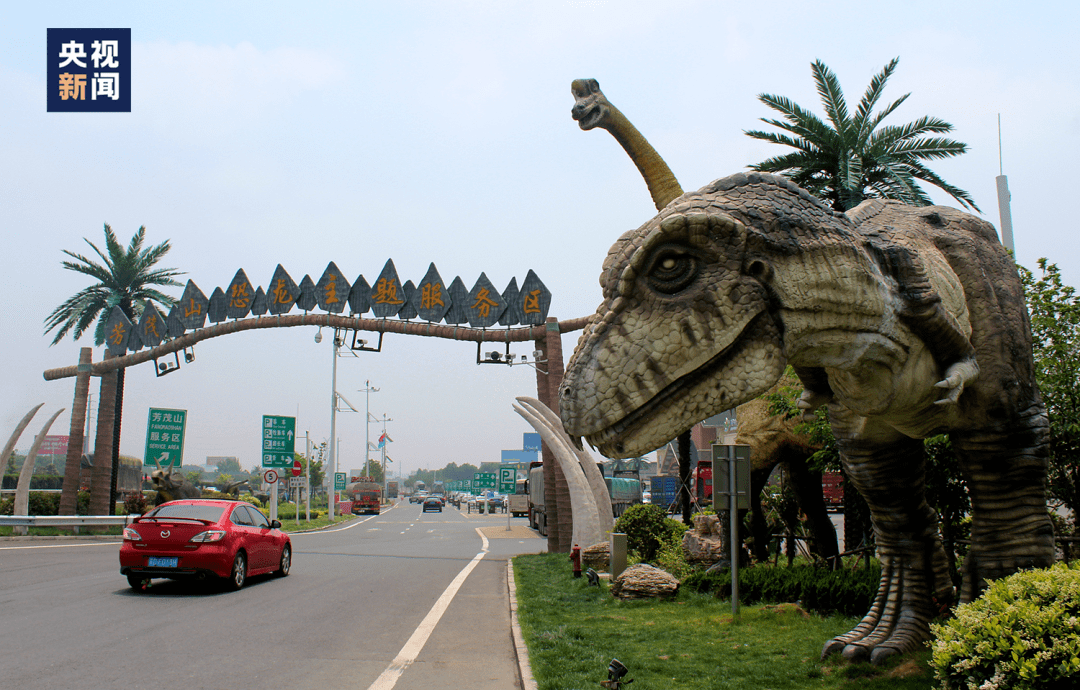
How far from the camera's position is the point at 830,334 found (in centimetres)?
258

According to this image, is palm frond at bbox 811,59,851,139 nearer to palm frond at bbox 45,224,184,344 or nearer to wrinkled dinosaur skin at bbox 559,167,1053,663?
wrinkled dinosaur skin at bbox 559,167,1053,663

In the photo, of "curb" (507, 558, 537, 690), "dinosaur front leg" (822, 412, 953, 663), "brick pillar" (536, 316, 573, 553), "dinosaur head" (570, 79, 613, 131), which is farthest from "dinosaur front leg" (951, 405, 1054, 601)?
"brick pillar" (536, 316, 573, 553)

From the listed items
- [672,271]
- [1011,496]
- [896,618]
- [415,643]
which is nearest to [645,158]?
[672,271]

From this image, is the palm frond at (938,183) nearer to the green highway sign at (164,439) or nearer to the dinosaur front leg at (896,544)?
the dinosaur front leg at (896,544)

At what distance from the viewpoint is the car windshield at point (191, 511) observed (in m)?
11.2

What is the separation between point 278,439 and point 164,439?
5552 mm

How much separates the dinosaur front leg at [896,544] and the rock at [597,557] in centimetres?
941

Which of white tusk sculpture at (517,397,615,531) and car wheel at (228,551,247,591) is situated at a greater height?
white tusk sculpture at (517,397,615,531)

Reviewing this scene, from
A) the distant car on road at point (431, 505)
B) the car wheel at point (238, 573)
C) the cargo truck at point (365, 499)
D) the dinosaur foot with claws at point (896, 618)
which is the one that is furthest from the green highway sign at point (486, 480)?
the dinosaur foot with claws at point (896, 618)

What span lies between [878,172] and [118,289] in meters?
25.8

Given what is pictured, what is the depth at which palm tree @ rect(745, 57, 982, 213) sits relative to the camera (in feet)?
42.4

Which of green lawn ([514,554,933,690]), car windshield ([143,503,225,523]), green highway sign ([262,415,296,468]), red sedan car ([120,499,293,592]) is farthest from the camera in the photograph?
green highway sign ([262,415,296,468])

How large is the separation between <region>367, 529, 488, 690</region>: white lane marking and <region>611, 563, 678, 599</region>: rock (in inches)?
93.4

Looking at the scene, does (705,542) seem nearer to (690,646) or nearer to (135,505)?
(690,646)
